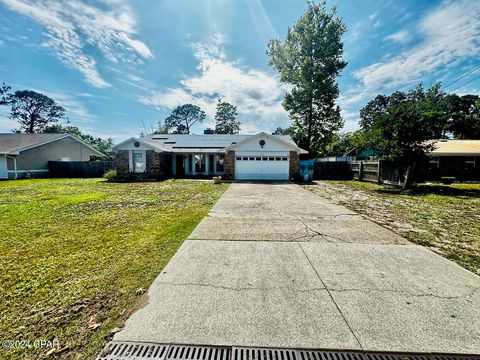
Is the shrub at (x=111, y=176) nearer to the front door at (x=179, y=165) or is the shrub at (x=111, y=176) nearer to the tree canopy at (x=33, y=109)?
the front door at (x=179, y=165)

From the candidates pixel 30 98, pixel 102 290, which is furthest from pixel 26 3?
pixel 30 98

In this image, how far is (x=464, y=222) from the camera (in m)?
6.12

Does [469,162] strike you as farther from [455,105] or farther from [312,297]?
[455,105]

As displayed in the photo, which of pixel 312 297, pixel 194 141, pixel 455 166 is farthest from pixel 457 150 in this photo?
pixel 194 141

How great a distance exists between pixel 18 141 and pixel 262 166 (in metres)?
25.5

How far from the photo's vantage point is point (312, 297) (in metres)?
2.64

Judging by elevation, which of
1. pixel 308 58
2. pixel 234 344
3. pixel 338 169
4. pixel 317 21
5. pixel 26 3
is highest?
pixel 317 21

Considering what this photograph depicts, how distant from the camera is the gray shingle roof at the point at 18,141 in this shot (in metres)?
20.2

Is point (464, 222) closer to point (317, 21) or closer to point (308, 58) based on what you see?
point (308, 58)

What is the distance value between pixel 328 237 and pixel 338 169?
57.7 ft

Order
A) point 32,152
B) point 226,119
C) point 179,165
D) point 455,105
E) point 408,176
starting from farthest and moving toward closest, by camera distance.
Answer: point 226,119 → point 455,105 → point 179,165 → point 32,152 → point 408,176

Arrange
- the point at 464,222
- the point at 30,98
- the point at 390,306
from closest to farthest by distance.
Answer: the point at 390,306 < the point at 464,222 < the point at 30,98

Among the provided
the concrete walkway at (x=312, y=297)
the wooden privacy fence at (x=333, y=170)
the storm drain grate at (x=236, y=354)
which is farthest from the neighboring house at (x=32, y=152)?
the wooden privacy fence at (x=333, y=170)

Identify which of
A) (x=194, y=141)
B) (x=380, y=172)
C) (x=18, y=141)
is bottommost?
(x=380, y=172)
